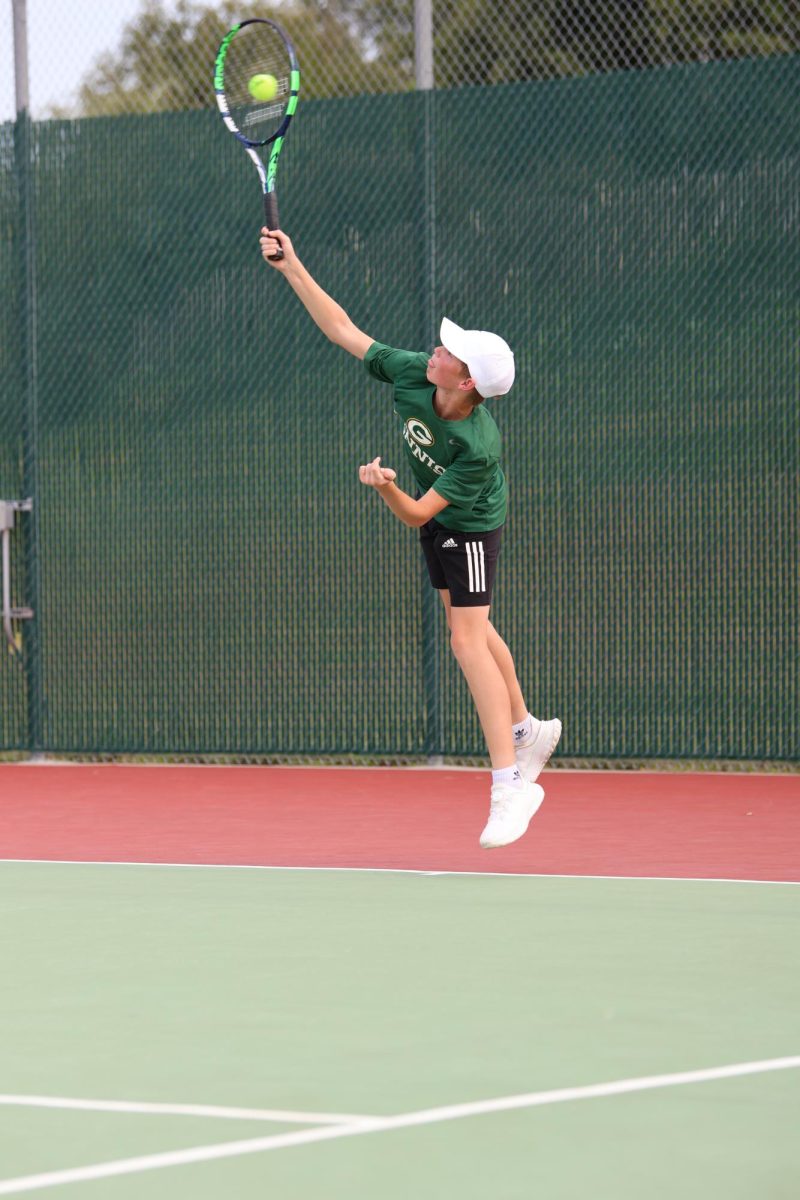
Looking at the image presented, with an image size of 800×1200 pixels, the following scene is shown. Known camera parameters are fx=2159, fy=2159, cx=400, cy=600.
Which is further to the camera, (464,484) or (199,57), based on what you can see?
(199,57)

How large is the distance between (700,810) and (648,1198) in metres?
5.00

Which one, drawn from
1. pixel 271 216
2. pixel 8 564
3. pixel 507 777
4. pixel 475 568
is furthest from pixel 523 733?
pixel 8 564

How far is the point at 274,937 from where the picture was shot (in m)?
5.14

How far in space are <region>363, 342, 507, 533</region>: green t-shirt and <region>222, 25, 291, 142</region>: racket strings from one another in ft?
4.78

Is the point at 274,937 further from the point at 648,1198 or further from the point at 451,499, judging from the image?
the point at 648,1198

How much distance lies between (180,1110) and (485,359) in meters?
3.09

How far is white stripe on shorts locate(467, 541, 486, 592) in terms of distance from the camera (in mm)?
6305

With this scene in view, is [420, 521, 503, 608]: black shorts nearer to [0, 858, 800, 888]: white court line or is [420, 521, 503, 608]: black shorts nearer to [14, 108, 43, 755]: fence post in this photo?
[0, 858, 800, 888]: white court line

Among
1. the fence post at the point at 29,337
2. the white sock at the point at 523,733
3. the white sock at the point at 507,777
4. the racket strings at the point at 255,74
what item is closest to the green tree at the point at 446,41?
the fence post at the point at 29,337

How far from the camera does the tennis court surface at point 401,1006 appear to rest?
3076mm

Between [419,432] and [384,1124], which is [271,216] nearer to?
[419,432]

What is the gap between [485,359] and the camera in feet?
19.8

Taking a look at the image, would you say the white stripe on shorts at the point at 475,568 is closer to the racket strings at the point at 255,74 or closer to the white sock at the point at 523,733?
the white sock at the point at 523,733

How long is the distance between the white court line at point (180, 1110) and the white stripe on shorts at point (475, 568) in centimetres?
303
